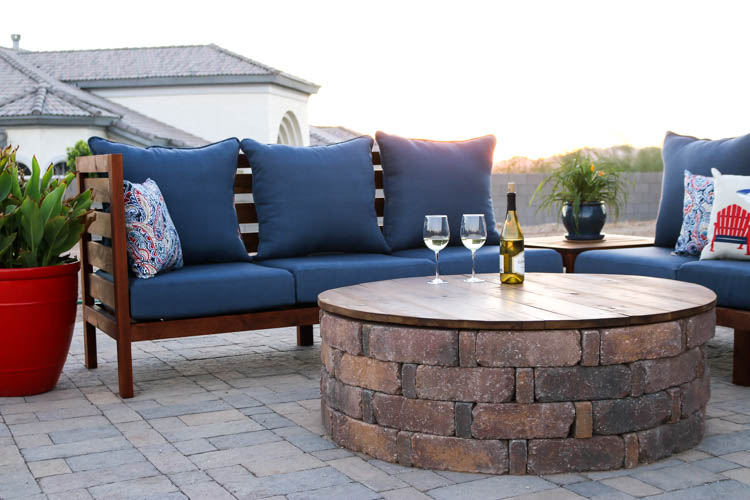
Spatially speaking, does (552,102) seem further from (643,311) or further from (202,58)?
(643,311)

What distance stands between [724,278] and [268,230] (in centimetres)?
214

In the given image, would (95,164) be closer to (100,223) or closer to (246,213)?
(100,223)

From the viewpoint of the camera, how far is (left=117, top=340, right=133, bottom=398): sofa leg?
3285 mm

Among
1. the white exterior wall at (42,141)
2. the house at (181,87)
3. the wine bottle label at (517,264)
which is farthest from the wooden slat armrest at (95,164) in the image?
the house at (181,87)

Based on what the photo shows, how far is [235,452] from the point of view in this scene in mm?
2596

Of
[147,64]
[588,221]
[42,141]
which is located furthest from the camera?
Result: [147,64]

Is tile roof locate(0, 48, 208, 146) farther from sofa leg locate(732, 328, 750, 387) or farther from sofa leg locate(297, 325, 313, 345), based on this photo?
sofa leg locate(732, 328, 750, 387)

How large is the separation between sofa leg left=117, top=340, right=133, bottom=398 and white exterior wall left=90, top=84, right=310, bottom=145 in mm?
17216

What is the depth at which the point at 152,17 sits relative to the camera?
13.9 meters

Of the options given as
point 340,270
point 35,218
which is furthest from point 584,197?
point 35,218

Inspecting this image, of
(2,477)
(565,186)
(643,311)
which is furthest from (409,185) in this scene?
(2,477)

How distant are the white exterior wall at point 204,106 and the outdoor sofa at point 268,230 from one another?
1613cm

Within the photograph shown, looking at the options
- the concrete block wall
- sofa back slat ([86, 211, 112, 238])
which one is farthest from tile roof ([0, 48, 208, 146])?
sofa back slat ([86, 211, 112, 238])

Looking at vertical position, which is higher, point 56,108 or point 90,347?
point 56,108
